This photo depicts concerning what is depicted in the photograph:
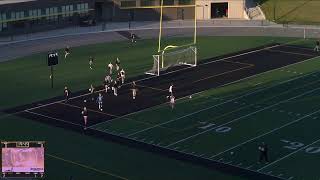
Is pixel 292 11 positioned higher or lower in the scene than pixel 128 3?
lower

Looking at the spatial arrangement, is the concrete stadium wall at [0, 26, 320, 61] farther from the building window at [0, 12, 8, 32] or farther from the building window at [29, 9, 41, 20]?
the building window at [29, 9, 41, 20]

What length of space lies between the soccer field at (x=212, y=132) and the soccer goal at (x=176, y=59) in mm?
5376

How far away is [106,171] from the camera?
1176 inches

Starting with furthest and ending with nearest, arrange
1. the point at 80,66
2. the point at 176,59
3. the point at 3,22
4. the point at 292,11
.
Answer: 1. the point at 292,11
2. the point at 3,22
3. the point at 176,59
4. the point at 80,66

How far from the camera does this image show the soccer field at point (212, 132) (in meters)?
30.3

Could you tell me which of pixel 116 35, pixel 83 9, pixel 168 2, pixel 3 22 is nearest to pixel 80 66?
pixel 116 35

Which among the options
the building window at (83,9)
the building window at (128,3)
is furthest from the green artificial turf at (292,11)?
the building window at (83,9)

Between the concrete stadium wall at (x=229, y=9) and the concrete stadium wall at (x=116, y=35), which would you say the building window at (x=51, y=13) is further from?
the concrete stadium wall at (x=229, y=9)

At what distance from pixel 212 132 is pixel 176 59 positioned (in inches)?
672

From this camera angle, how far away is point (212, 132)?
35.0m

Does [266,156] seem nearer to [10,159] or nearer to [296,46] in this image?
[10,159]

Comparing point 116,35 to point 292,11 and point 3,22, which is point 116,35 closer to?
point 3,22

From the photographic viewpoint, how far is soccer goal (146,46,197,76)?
49306mm
